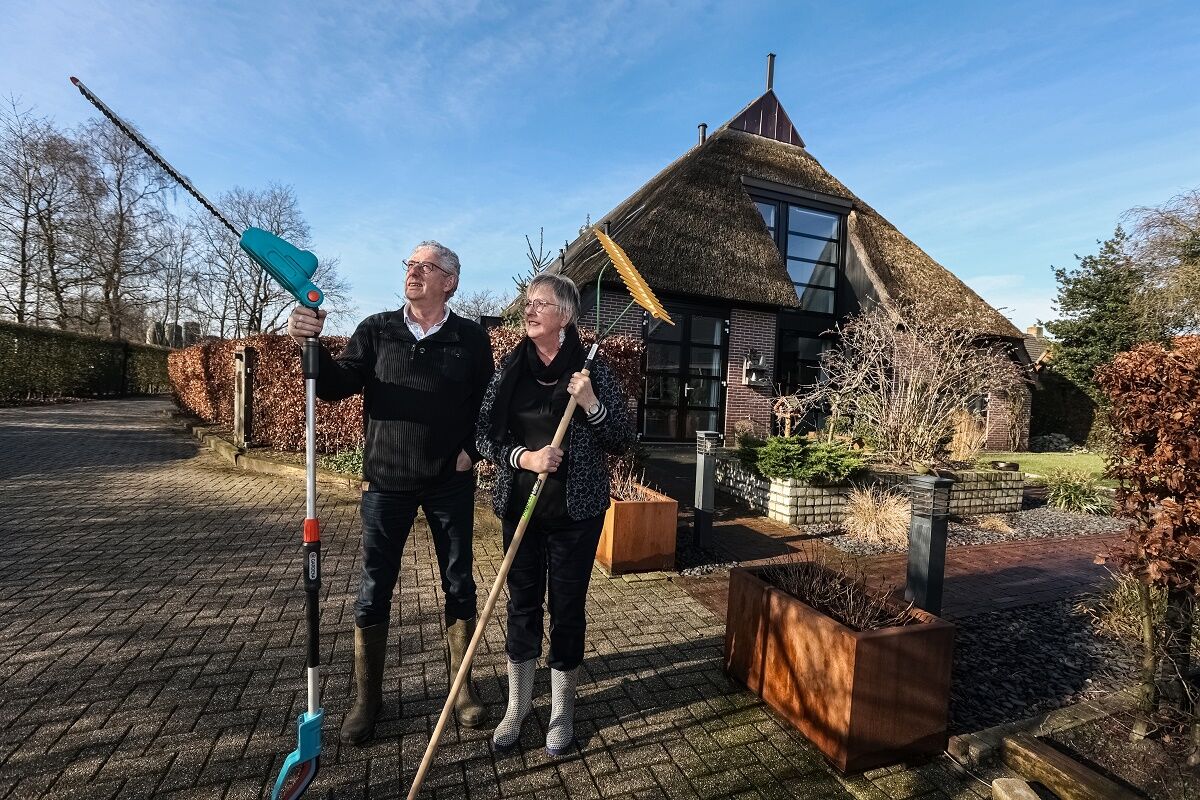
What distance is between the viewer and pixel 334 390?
222 centimetres

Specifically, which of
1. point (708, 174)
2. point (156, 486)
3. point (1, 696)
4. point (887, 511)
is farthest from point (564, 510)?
point (708, 174)

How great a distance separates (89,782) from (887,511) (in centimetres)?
612

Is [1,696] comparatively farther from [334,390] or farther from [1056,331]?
[1056,331]

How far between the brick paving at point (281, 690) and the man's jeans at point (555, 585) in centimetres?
40

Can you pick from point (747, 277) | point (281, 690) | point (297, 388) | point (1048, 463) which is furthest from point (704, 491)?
point (1048, 463)

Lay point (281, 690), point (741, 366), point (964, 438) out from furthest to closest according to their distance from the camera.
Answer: point (741, 366) → point (964, 438) → point (281, 690)

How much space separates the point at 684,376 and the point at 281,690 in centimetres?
979

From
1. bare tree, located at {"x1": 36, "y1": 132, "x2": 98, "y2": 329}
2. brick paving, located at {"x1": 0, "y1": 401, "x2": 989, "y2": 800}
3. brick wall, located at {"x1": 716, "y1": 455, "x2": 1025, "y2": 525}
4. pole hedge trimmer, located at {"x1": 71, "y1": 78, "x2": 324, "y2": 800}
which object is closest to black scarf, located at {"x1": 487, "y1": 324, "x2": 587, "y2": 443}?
pole hedge trimmer, located at {"x1": 71, "y1": 78, "x2": 324, "y2": 800}

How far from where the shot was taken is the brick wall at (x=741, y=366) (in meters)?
11.8

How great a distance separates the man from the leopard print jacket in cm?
16

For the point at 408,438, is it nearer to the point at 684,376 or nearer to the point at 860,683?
the point at 860,683

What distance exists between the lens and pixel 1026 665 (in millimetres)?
3107

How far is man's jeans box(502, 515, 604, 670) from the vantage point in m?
2.22

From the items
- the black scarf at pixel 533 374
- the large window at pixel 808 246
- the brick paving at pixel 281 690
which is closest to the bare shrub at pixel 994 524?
the brick paving at pixel 281 690
